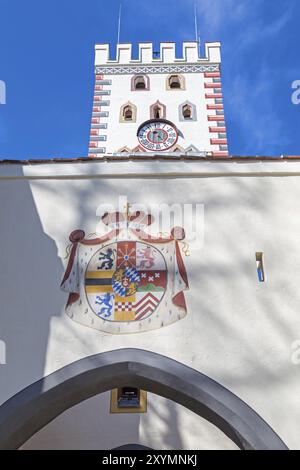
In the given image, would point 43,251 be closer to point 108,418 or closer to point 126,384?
point 126,384

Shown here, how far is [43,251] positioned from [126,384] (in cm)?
160

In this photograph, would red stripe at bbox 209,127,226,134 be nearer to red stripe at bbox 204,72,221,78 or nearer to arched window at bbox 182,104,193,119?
arched window at bbox 182,104,193,119

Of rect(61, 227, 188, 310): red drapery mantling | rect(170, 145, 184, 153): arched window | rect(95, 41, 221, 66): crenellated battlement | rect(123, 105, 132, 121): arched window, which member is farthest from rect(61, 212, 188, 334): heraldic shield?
rect(95, 41, 221, 66): crenellated battlement

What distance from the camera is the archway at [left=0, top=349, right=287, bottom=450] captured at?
14.2 feet

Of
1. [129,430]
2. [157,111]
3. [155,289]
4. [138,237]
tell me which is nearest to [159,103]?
[157,111]

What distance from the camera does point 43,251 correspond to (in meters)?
5.22

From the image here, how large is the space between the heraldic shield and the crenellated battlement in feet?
48.6

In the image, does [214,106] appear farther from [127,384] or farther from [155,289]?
[127,384]

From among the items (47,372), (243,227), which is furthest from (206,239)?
(47,372)

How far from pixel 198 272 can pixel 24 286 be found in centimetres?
175

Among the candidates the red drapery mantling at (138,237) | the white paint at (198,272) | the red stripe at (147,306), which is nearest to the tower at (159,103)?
the white paint at (198,272)

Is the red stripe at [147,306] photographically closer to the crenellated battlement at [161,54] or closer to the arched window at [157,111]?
the arched window at [157,111]

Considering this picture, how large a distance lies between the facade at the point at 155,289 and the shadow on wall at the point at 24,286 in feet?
0.04

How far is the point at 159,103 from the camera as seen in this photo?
17.3 m
